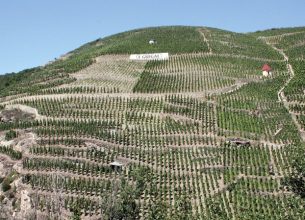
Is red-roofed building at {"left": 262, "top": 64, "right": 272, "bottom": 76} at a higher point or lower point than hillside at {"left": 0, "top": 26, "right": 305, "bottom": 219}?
higher

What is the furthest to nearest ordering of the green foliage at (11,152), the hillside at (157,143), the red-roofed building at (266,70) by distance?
the red-roofed building at (266,70), the green foliage at (11,152), the hillside at (157,143)

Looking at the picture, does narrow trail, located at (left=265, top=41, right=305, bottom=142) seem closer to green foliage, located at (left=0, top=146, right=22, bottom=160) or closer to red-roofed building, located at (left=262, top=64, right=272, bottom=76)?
red-roofed building, located at (left=262, top=64, right=272, bottom=76)

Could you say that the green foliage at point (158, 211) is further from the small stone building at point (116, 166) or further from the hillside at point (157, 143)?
the small stone building at point (116, 166)

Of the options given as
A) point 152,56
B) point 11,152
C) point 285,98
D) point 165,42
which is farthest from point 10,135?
point 165,42

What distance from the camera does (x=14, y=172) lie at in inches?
2517

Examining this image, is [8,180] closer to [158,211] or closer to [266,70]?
[158,211]

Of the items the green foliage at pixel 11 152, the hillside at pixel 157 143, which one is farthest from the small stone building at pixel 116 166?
the green foliage at pixel 11 152

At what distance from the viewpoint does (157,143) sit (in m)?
68.9

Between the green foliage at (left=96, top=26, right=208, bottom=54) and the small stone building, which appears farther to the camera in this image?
the green foliage at (left=96, top=26, right=208, bottom=54)

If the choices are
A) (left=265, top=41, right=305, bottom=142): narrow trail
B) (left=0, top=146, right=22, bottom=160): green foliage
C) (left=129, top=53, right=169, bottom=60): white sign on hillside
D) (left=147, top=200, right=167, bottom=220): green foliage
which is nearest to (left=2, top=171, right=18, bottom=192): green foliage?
(left=0, top=146, right=22, bottom=160): green foliage

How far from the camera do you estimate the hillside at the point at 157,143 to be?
56781 millimetres

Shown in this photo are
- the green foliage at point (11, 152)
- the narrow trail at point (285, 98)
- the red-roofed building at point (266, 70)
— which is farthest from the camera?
the red-roofed building at point (266, 70)

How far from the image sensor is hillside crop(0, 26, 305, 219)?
56.8 meters

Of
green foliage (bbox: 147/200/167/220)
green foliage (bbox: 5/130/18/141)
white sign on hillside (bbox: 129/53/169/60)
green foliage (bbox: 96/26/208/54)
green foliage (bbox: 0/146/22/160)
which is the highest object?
green foliage (bbox: 96/26/208/54)
